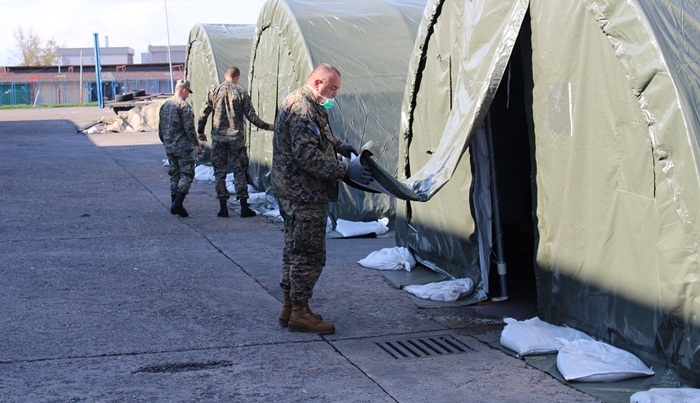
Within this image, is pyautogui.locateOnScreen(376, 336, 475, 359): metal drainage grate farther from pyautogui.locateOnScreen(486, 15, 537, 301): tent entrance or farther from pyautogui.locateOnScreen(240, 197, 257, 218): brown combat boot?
pyautogui.locateOnScreen(240, 197, 257, 218): brown combat boot

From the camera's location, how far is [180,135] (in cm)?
1171

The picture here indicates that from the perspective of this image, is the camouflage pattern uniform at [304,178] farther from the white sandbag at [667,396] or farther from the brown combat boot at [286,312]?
the white sandbag at [667,396]

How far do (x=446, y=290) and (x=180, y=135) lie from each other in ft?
17.6

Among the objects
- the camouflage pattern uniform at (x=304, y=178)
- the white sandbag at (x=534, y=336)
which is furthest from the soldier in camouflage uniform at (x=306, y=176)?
the white sandbag at (x=534, y=336)

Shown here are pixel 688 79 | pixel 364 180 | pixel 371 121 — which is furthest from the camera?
pixel 371 121

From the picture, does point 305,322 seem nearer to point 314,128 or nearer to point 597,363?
point 314,128

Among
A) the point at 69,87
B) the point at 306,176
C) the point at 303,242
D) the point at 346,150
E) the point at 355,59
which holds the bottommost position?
the point at 69,87

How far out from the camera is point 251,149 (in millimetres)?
14516

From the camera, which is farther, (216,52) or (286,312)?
(216,52)

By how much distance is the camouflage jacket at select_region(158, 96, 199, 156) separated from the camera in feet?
38.2

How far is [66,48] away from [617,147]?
8767cm

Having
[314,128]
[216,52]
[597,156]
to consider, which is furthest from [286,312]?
[216,52]

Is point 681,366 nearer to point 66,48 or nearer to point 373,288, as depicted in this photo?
point 373,288

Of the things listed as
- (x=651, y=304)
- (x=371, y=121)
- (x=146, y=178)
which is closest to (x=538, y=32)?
(x=651, y=304)
